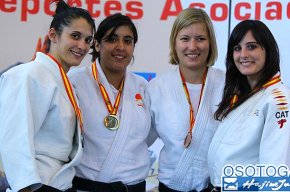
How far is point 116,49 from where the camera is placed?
6.56ft

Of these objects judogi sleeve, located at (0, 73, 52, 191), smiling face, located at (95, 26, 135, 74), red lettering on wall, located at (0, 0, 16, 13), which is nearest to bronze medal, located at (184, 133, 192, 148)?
smiling face, located at (95, 26, 135, 74)

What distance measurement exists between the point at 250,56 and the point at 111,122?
0.70 meters

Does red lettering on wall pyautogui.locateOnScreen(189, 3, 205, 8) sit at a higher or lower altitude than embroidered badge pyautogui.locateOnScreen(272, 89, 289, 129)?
higher

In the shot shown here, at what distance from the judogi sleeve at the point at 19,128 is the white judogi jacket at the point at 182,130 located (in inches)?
27.9

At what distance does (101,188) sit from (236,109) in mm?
712

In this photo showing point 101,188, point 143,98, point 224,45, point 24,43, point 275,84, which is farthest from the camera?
point 24,43

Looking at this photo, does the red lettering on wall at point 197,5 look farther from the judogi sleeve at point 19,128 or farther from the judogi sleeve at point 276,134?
the judogi sleeve at point 19,128

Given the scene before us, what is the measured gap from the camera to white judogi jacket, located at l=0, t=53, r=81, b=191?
1.48 m

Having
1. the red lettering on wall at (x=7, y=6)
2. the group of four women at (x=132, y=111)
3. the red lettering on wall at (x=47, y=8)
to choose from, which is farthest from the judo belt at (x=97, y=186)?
the red lettering on wall at (x=7, y=6)

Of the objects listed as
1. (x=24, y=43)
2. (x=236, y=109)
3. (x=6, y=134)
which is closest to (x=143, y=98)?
(x=236, y=109)

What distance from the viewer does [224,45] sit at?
267 centimetres

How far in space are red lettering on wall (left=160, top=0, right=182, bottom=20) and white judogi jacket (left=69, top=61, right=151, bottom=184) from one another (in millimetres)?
892

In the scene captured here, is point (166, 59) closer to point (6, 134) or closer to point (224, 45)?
point (224, 45)

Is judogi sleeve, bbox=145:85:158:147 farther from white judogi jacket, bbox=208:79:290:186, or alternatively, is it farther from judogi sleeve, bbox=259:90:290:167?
judogi sleeve, bbox=259:90:290:167
